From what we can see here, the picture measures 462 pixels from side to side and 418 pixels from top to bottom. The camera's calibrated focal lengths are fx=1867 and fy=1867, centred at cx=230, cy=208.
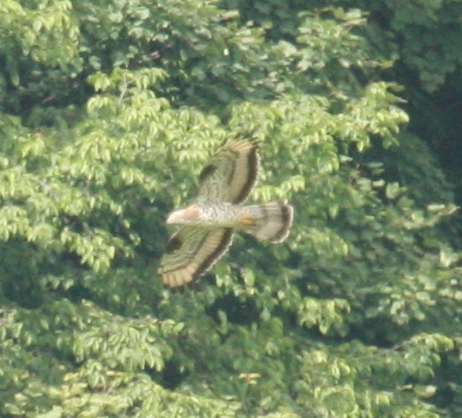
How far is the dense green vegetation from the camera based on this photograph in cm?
979

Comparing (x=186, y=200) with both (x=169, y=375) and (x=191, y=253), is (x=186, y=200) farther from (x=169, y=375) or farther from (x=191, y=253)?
(x=169, y=375)

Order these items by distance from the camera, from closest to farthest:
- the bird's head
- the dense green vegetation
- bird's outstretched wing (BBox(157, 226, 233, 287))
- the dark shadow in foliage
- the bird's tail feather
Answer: the bird's head → the bird's tail feather → bird's outstretched wing (BBox(157, 226, 233, 287)) → the dense green vegetation → the dark shadow in foliage

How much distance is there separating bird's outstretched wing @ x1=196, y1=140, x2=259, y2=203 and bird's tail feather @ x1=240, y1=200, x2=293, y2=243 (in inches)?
5.7

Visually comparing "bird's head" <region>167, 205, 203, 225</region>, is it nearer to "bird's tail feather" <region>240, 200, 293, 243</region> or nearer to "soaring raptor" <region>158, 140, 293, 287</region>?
"soaring raptor" <region>158, 140, 293, 287</region>

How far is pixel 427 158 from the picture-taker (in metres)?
12.3

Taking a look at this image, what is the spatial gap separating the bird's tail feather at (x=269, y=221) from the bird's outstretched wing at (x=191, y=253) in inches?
10.3

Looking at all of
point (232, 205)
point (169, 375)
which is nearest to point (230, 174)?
point (232, 205)

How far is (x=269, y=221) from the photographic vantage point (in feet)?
29.3

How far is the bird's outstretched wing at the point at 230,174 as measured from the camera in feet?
28.4

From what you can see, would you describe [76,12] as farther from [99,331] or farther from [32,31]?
[99,331]

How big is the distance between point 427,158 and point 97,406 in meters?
3.64

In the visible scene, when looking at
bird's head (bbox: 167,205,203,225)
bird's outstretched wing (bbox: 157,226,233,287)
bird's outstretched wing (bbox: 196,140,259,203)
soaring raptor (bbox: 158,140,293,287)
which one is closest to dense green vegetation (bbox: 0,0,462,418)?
bird's outstretched wing (bbox: 157,226,233,287)

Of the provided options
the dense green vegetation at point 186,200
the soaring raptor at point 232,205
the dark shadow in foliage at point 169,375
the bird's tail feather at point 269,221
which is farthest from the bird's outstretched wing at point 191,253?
the dark shadow in foliage at point 169,375

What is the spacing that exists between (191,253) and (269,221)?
Result: 494 mm
